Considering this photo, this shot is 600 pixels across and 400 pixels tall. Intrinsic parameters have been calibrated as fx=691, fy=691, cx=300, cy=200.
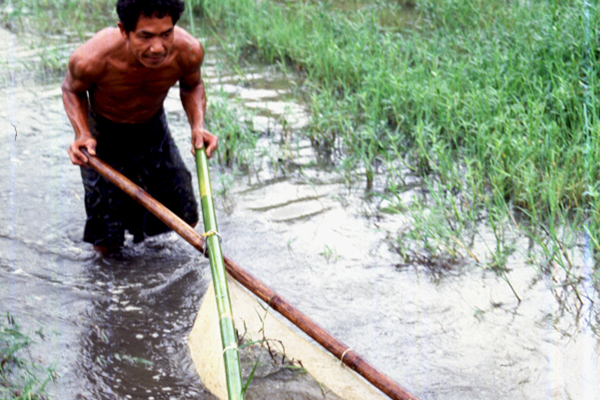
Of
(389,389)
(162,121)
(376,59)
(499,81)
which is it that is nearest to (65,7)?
(376,59)

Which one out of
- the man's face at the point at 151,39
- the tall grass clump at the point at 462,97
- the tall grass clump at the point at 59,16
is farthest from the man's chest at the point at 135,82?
the tall grass clump at the point at 59,16

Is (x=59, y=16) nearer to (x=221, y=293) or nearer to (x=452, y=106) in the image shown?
(x=452, y=106)

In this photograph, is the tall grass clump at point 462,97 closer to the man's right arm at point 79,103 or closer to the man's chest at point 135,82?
the man's chest at point 135,82

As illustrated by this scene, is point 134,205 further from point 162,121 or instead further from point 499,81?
point 499,81

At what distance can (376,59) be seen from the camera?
189 inches

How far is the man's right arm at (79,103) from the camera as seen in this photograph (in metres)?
2.73

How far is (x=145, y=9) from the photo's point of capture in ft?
8.05

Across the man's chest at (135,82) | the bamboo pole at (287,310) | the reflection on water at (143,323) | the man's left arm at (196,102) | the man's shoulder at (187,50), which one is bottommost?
the reflection on water at (143,323)

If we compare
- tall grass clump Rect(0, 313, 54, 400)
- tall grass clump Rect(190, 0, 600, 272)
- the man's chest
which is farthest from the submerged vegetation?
tall grass clump Rect(0, 313, 54, 400)

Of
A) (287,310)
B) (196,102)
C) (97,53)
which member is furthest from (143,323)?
(97,53)

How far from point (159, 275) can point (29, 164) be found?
4.53ft

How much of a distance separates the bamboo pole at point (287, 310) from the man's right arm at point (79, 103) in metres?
0.03

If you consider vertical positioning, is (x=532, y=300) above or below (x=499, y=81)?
below

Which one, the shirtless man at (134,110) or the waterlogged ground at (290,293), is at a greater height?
the shirtless man at (134,110)
